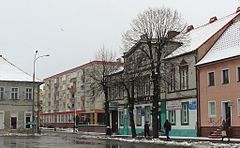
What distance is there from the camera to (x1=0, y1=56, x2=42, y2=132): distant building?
6725 centimetres

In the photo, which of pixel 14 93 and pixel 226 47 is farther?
pixel 14 93

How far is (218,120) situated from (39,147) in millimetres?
17496

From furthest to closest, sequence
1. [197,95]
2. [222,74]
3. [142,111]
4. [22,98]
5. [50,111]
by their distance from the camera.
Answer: [50,111]
[22,98]
[142,111]
[197,95]
[222,74]

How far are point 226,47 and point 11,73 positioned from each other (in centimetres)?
4008

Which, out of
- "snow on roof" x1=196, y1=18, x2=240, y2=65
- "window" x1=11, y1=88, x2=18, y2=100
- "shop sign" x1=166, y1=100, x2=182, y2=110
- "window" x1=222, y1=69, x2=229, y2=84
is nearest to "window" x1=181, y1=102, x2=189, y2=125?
"shop sign" x1=166, y1=100, x2=182, y2=110

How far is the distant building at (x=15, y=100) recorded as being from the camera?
221 ft

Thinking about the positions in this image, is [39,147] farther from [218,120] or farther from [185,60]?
[185,60]

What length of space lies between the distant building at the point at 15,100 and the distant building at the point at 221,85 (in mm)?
32694

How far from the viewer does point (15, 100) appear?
68688 mm

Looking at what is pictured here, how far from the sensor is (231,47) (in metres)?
40.8

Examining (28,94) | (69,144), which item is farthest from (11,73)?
(69,144)

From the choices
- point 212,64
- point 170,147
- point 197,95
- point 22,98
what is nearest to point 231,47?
point 212,64

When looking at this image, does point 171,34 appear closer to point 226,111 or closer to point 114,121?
point 226,111

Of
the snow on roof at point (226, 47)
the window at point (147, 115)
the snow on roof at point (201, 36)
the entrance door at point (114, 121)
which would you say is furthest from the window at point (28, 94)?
the snow on roof at point (226, 47)
